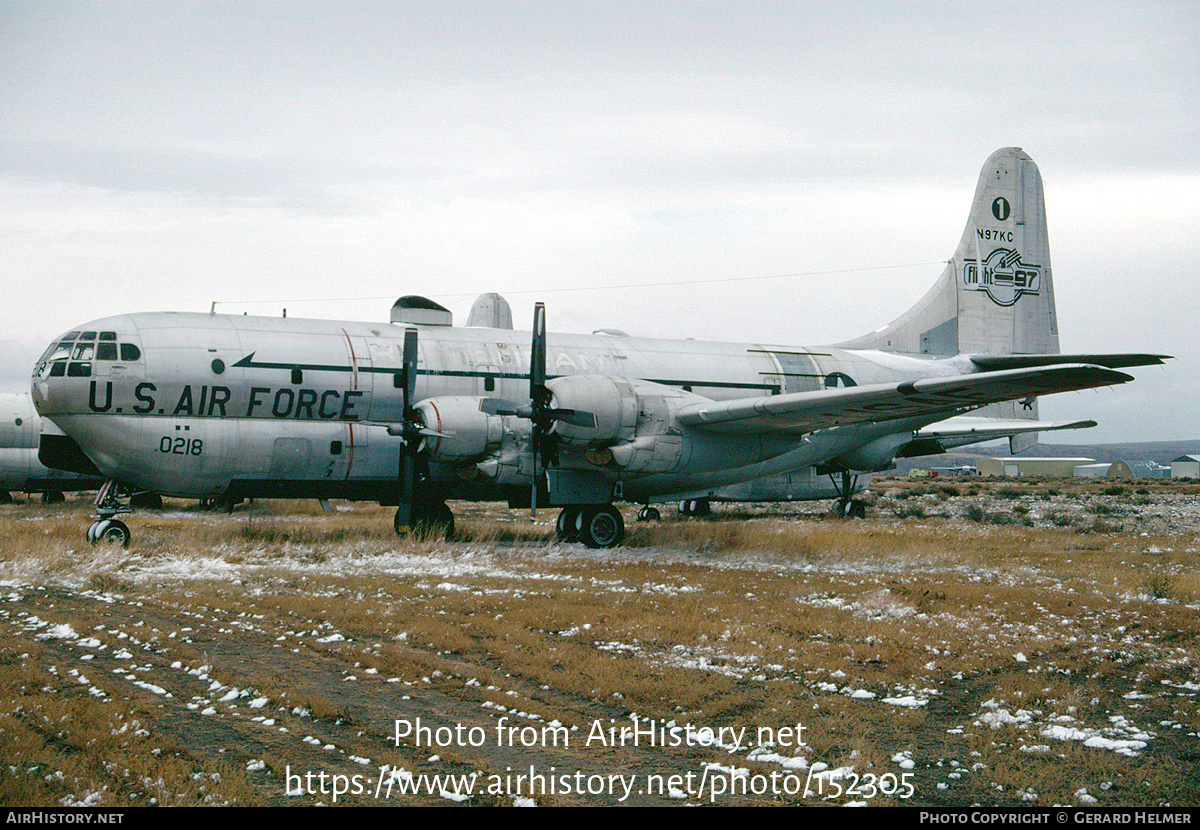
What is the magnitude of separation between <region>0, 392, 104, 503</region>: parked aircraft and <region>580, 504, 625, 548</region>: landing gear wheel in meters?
19.6

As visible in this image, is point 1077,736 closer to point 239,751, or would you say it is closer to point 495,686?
point 495,686

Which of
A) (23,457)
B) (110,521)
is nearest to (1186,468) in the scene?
(23,457)

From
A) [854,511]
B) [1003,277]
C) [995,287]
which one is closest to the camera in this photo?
[995,287]

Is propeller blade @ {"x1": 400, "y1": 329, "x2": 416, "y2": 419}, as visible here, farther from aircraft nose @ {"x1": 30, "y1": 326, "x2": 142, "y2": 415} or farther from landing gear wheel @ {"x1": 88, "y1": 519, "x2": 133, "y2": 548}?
landing gear wheel @ {"x1": 88, "y1": 519, "x2": 133, "y2": 548}

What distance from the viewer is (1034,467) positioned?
111 metres

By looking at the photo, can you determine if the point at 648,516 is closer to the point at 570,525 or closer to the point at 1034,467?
the point at 570,525

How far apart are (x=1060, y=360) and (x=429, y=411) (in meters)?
15.5

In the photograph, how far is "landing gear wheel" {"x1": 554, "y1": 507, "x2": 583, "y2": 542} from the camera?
18531mm

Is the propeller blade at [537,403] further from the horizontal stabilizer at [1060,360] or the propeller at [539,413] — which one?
the horizontal stabilizer at [1060,360]

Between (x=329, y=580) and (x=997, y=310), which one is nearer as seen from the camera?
(x=329, y=580)

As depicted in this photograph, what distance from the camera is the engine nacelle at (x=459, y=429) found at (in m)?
17.0

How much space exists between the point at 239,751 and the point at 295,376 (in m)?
12.6
